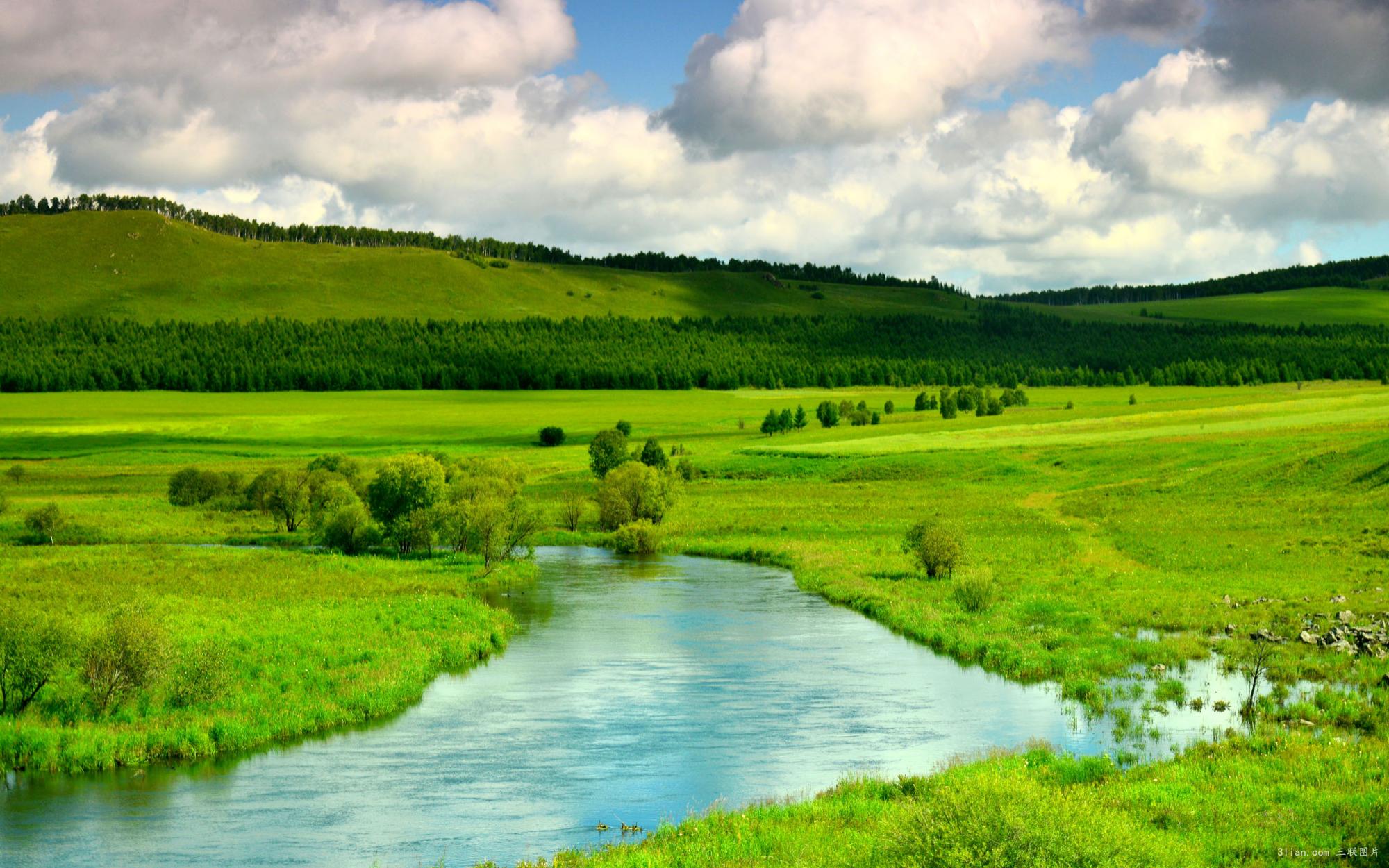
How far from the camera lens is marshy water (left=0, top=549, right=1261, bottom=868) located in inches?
886

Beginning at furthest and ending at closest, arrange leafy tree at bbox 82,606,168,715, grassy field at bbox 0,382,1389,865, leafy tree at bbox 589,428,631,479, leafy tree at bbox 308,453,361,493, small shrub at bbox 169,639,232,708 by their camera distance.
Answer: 1. leafy tree at bbox 589,428,631,479
2. leafy tree at bbox 308,453,361,493
3. small shrub at bbox 169,639,232,708
4. leafy tree at bbox 82,606,168,715
5. grassy field at bbox 0,382,1389,865

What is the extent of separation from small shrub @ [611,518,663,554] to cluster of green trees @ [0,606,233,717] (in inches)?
1491

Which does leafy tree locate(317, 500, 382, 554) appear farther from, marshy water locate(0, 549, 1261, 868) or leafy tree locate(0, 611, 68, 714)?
leafy tree locate(0, 611, 68, 714)

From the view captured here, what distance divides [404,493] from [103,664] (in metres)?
34.2

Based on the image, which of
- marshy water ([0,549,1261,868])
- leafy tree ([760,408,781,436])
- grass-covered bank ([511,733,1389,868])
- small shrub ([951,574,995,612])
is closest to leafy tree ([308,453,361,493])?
marshy water ([0,549,1261,868])

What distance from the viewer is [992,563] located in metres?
55.8

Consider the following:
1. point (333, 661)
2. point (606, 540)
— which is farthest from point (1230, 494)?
point (333, 661)

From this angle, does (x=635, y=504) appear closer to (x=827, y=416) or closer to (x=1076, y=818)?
(x=1076, y=818)

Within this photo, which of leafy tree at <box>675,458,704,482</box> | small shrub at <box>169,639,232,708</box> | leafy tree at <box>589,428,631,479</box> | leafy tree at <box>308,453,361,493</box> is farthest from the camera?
leafy tree at <box>675,458,704,482</box>

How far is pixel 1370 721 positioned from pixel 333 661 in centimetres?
2707

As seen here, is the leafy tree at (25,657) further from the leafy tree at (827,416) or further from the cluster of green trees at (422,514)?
the leafy tree at (827,416)

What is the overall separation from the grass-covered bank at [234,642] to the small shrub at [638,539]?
10550mm

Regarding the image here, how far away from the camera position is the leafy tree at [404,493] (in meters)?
63.8

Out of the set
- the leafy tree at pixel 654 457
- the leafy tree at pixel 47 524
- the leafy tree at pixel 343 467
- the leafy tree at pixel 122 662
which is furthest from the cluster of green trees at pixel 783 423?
the leafy tree at pixel 122 662
